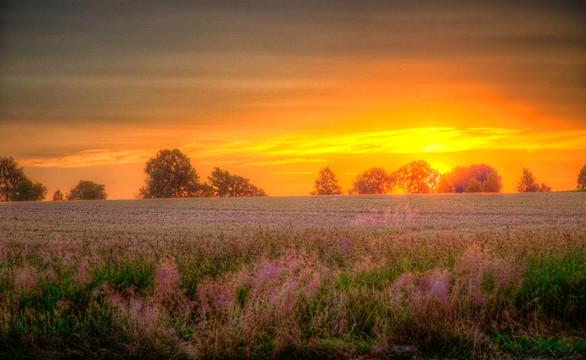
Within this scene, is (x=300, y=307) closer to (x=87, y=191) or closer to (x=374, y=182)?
(x=87, y=191)

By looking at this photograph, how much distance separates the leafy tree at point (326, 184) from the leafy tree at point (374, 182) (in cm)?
395

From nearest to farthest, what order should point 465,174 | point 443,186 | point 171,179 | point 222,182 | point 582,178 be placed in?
1. point 171,179
2. point 222,182
3. point 582,178
4. point 443,186
5. point 465,174

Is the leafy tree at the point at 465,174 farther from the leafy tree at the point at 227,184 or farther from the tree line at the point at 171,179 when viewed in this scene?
the tree line at the point at 171,179

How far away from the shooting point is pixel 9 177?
67.4m

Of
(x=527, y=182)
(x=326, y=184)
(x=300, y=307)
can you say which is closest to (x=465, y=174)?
(x=527, y=182)

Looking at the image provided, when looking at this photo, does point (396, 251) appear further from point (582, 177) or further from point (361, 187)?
point (582, 177)

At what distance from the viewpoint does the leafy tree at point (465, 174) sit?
101500 millimetres

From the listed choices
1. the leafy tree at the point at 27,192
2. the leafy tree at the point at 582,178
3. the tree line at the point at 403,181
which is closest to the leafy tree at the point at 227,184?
the tree line at the point at 403,181

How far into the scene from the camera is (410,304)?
225 inches

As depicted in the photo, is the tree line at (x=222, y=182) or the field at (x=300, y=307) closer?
the field at (x=300, y=307)

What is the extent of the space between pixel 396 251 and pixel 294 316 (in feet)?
12.5

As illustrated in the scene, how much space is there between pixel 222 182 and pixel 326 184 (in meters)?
24.8

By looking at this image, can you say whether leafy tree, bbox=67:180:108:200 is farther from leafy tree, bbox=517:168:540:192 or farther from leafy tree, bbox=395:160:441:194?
leafy tree, bbox=517:168:540:192

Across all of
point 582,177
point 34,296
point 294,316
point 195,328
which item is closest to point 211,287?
point 195,328
